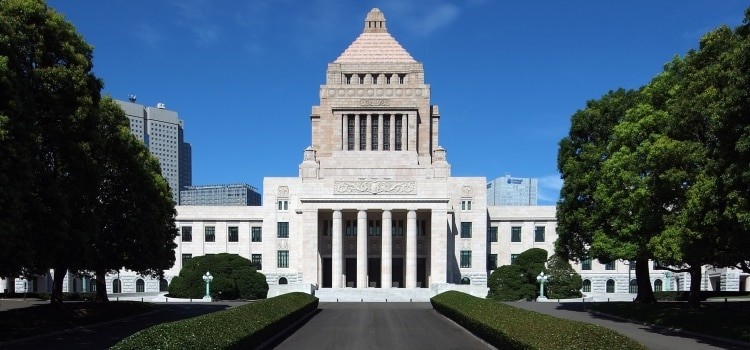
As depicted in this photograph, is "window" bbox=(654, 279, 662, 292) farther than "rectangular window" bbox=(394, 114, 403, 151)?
Yes

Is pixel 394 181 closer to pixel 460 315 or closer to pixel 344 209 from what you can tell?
pixel 344 209

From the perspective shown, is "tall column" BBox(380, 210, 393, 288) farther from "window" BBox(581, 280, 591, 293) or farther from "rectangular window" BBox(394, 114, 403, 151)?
"window" BBox(581, 280, 591, 293)

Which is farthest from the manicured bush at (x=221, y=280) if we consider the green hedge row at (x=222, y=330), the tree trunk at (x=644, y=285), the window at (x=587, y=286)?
the window at (x=587, y=286)

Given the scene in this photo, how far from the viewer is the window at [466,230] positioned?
74375 millimetres

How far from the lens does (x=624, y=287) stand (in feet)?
246

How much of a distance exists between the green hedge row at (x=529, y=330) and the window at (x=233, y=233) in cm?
4910

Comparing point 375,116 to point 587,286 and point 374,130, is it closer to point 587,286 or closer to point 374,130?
point 374,130

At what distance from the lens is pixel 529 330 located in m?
18.0

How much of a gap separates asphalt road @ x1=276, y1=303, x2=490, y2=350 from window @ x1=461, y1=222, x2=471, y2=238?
123 ft

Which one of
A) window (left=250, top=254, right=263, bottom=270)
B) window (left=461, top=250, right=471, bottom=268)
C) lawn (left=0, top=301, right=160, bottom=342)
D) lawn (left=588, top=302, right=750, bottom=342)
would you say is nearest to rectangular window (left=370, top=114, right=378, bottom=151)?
window (left=461, top=250, right=471, bottom=268)

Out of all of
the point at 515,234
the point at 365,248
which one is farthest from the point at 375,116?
the point at 515,234

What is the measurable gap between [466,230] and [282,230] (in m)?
22.1

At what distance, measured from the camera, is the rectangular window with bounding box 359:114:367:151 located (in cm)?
7406

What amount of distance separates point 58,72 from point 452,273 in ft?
182
